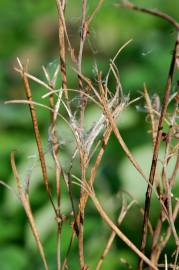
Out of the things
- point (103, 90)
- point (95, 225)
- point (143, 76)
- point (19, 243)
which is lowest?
point (19, 243)

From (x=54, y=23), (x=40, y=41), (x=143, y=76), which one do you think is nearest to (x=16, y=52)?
(x=40, y=41)

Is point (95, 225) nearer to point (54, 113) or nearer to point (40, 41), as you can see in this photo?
point (54, 113)

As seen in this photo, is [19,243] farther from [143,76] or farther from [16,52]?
[16,52]

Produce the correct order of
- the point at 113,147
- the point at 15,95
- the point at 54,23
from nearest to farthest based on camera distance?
1. the point at 113,147
2. the point at 15,95
3. the point at 54,23

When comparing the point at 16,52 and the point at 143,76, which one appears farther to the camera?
the point at 16,52

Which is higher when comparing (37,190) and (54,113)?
(54,113)

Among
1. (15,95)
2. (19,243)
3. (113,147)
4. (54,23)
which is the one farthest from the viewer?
(54,23)
